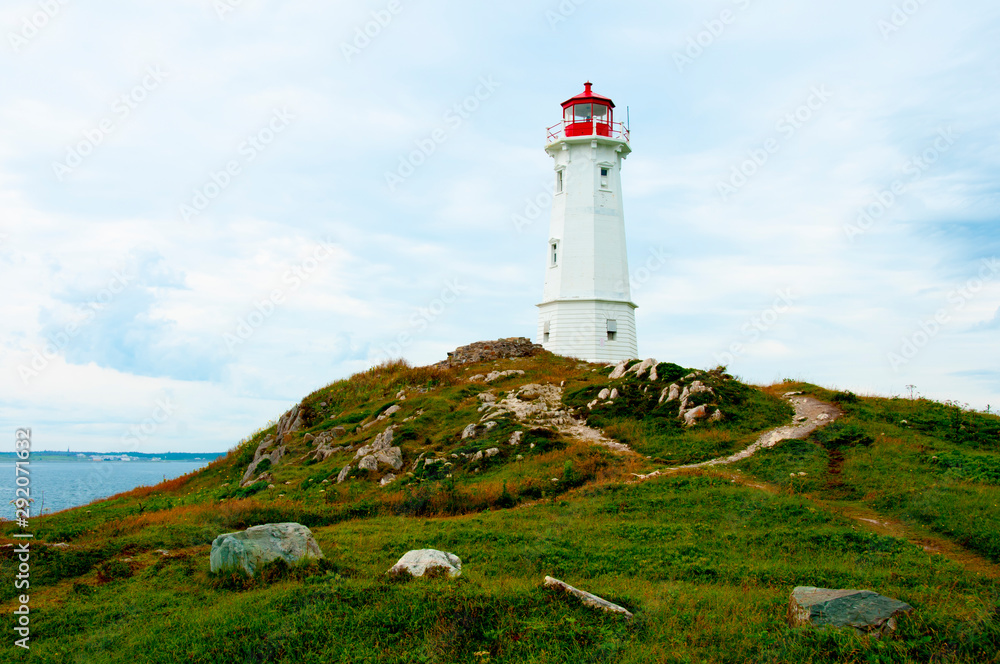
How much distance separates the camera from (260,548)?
483 inches

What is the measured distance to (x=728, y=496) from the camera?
55.4ft

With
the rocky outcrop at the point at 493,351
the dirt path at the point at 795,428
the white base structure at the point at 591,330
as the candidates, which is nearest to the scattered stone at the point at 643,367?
the dirt path at the point at 795,428

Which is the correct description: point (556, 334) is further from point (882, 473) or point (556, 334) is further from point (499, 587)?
point (499, 587)

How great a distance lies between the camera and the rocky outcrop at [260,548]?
1202 cm

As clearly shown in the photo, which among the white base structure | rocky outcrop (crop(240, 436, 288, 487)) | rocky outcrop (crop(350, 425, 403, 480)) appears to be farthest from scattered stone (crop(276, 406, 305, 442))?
the white base structure

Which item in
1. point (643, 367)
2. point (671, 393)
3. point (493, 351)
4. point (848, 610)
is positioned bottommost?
point (848, 610)

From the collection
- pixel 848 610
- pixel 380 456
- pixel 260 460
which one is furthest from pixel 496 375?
pixel 848 610

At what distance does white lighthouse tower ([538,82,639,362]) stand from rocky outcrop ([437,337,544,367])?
117cm

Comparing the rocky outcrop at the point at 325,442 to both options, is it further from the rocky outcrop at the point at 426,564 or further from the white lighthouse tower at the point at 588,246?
the rocky outcrop at the point at 426,564

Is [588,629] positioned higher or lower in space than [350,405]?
lower

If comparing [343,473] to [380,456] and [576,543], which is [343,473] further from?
[576,543]

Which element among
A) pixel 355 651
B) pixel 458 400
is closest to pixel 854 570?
pixel 355 651

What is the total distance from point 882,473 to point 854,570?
8085mm

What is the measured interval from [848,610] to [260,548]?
9.62 meters
